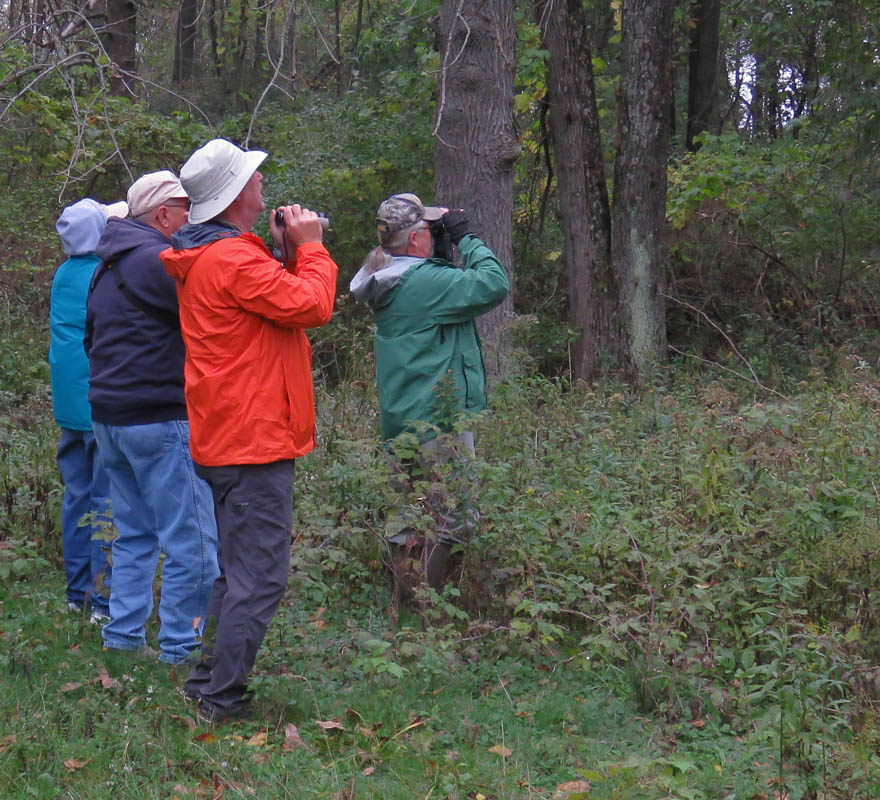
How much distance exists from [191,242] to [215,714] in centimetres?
177

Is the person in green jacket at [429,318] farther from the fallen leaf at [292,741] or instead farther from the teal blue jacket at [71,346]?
the teal blue jacket at [71,346]

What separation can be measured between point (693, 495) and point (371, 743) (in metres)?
2.43

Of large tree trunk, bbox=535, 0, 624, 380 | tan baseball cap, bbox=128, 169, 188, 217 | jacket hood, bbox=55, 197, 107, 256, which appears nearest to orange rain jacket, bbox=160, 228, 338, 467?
tan baseball cap, bbox=128, 169, 188, 217

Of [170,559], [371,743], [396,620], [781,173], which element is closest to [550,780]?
[371,743]

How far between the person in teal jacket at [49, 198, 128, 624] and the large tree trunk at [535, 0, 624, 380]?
672 centimetres

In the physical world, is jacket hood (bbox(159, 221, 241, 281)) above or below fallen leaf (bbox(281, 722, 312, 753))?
above

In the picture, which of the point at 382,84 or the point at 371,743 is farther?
the point at 382,84

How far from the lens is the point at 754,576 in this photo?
4.97 m

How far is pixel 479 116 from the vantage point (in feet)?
25.4

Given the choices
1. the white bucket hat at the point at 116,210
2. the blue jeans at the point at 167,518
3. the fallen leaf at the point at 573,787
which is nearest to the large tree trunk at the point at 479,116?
the white bucket hat at the point at 116,210

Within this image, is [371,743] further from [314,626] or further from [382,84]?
[382,84]

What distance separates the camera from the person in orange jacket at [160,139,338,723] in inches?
153

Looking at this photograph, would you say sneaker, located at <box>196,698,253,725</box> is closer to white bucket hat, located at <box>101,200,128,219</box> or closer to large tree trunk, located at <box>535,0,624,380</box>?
white bucket hat, located at <box>101,200,128,219</box>

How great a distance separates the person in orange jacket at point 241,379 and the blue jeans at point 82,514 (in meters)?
1.47
